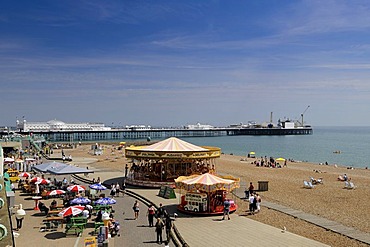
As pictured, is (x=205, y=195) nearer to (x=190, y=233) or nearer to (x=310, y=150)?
(x=190, y=233)

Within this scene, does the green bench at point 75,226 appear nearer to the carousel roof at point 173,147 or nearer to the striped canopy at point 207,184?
the striped canopy at point 207,184

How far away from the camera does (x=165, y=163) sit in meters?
25.1

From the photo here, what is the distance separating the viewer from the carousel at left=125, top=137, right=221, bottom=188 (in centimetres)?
2465

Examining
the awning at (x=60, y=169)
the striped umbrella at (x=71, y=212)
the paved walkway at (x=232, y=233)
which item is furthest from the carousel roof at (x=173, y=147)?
the striped umbrella at (x=71, y=212)

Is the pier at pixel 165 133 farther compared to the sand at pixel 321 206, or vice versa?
the pier at pixel 165 133

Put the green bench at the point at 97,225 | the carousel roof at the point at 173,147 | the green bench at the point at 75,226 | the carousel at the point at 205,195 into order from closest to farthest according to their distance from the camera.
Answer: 1. the green bench at the point at 75,226
2. the green bench at the point at 97,225
3. the carousel at the point at 205,195
4. the carousel roof at the point at 173,147

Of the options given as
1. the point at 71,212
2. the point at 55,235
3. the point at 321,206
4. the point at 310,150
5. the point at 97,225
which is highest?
the point at 71,212

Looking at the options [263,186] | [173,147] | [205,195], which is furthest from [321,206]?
[173,147]

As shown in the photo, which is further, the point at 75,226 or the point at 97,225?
the point at 97,225

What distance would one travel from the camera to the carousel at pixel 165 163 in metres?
24.7

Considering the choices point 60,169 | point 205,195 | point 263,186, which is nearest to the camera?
point 205,195

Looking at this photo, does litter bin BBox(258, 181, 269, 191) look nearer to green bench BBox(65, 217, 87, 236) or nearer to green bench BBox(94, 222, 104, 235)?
green bench BBox(94, 222, 104, 235)

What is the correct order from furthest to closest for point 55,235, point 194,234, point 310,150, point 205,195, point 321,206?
point 310,150 < point 321,206 < point 205,195 < point 55,235 < point 194,234

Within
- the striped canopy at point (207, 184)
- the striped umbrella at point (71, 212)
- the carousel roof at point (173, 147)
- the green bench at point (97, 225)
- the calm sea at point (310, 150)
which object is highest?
the carousel roof at point (173, 147)
